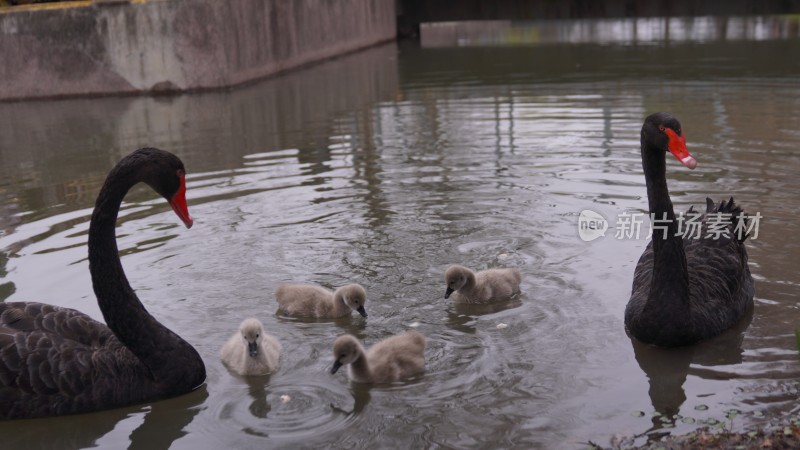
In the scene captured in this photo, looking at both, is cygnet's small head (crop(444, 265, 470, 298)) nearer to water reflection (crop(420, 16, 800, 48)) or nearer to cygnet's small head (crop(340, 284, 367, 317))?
cygnet's small head (crop(340, 284, 367, 317))

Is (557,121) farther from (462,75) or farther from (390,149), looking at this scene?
(462,75)

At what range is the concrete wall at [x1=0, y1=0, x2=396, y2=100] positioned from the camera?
13133 mm

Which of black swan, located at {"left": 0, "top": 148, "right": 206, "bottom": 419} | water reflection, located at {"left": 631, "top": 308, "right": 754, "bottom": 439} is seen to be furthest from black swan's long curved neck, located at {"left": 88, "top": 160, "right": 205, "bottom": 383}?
water reflection, located at {"left": 631, "top": 308, "right": 754, "bottom": 439}

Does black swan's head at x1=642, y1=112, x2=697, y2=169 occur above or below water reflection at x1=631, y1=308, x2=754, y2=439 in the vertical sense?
above

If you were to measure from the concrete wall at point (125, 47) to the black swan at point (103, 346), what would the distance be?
31.0ft

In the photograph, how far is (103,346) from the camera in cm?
423

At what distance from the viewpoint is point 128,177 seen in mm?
4062

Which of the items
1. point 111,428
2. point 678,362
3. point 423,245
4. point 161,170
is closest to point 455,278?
point 423,245

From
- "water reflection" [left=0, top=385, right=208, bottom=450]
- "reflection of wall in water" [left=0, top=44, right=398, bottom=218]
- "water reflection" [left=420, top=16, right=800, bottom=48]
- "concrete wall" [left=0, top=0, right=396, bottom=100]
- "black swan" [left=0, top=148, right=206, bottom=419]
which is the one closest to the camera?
"water reflection" [left=0, top=385, right=208, bottom=450]

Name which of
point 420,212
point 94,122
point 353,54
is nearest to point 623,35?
point 353,54

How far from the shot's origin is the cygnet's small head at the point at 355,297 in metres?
4.84

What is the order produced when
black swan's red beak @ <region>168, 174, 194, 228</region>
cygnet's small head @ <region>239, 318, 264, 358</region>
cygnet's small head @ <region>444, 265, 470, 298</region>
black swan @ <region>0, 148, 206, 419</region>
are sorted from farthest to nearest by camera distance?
cygnet's small head @ <region>444, 265, 470, 298</region> → cygnet's small head @ <region>239, 318, 264, 358</region> → black swan's red beak @ <region>168, 174, 194, 228</region> → black swan @ <region>0, 148, 206, 419</region>

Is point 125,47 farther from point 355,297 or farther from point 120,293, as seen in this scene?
point 120,293

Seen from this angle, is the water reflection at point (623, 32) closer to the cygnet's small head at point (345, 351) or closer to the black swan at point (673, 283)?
the black swan at point (673, 283)
